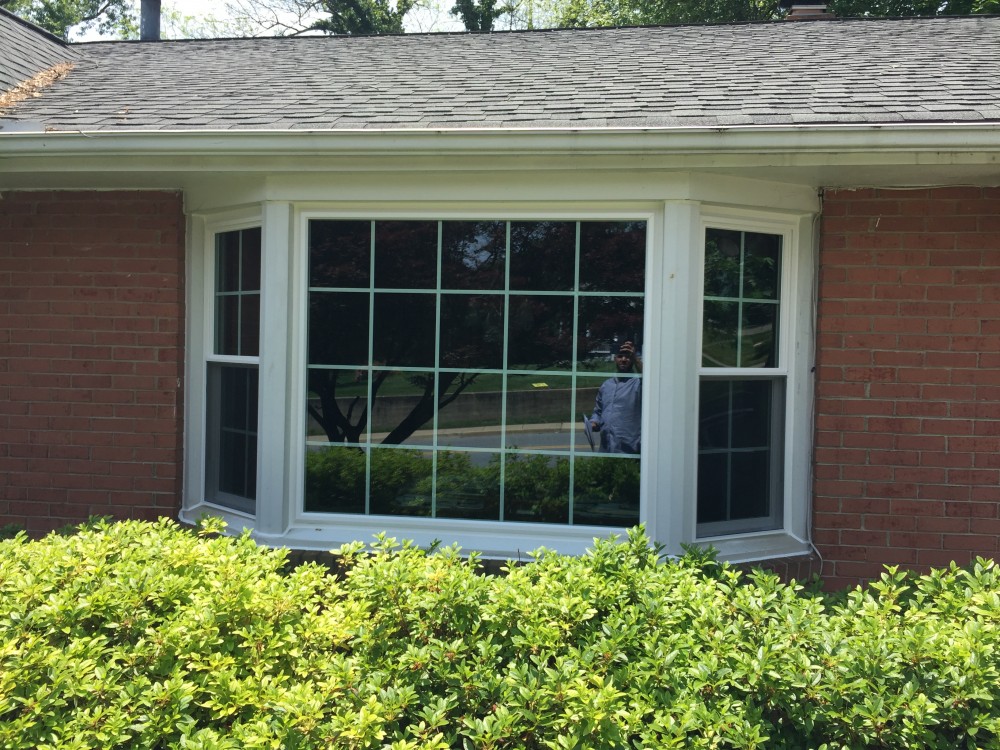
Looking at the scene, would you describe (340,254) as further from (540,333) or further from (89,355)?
(89,355)

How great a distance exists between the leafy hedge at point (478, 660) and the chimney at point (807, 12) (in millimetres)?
6441

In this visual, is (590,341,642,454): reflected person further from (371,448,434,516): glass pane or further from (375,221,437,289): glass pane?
(375,221,437,289): glass pane

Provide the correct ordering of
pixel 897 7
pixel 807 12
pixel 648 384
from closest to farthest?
pixel 648 384
pixel 807 12
pixel 897 7

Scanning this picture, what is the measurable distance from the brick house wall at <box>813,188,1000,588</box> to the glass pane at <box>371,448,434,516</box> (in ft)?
7.25

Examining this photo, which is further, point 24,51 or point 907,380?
point 24,51

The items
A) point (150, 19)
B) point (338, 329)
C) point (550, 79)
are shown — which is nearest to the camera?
point (338, 329)

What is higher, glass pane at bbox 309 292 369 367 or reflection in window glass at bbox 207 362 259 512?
glass pane at bbox 309 292 369 367

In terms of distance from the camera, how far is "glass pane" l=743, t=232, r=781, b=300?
16.9 feet

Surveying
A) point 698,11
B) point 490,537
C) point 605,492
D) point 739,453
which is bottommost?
point 490,537

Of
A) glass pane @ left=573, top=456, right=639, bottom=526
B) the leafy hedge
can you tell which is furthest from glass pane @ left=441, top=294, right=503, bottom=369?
the leafy hedge

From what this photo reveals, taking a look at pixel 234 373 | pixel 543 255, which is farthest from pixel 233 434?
pixel 543 255

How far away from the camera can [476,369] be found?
5152 mm

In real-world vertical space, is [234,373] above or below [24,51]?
below

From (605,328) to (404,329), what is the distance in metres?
1.15
